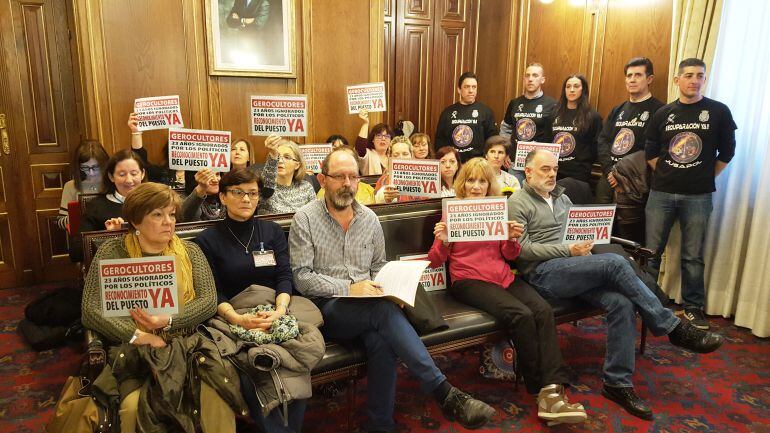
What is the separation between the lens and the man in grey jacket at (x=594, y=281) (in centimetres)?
274

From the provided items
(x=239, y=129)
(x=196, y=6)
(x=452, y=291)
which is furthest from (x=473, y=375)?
(x=196, y=6)

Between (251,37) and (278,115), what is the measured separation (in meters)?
1.23

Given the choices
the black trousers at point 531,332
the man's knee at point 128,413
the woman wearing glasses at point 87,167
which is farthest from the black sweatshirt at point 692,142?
the woman wearing glasses at point 87,167

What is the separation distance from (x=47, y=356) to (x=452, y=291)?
8.15ft

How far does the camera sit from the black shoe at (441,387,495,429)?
7.60ft

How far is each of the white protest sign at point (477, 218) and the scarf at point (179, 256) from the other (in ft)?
4.13

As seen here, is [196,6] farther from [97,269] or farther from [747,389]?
[747,389]

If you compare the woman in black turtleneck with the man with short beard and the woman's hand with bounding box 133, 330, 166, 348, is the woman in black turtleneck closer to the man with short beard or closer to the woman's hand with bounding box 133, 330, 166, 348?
the man with short beard

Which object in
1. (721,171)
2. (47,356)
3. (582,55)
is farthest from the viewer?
(582,55)

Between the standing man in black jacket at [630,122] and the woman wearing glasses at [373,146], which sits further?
the woman wearing glasses at [373,146]

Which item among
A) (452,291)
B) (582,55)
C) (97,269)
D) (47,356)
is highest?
(582,55)

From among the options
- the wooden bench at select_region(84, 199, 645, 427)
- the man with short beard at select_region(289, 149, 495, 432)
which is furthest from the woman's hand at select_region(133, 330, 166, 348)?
the man with short beard at select_region(289, 149, 495, 432)

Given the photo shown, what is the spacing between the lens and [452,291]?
2957 mm

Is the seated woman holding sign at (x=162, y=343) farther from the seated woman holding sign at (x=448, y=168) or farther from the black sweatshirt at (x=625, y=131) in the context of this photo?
the black sweatshirt at (x=625, y=131)
